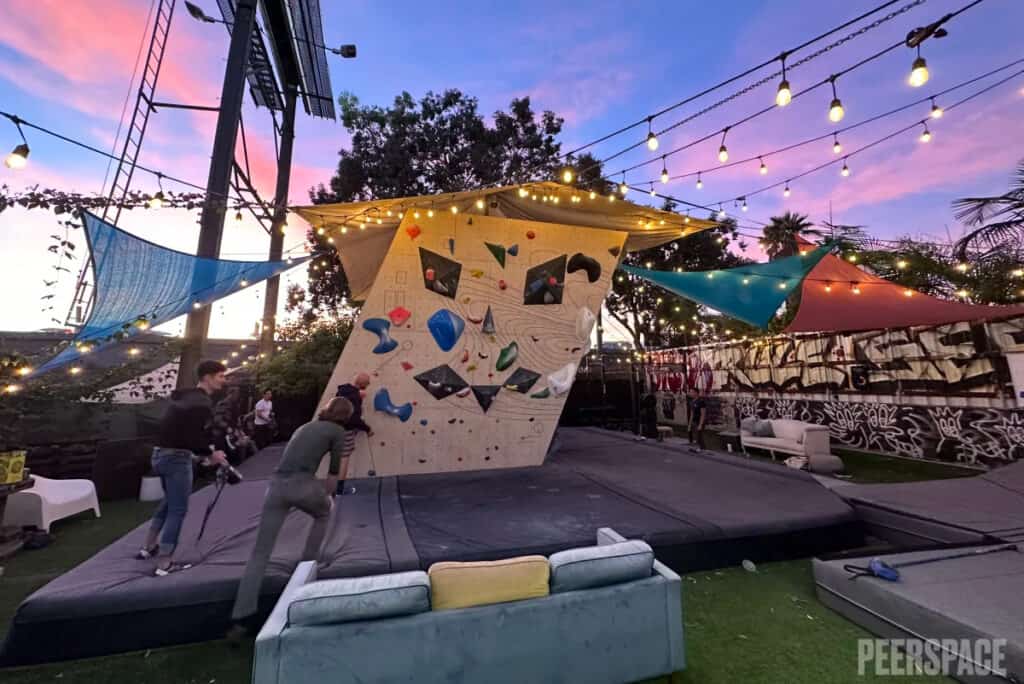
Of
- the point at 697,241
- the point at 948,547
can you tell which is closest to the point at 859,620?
the point at 948,547

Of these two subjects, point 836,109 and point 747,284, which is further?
point 747,284

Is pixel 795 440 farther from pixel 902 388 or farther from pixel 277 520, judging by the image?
pixel 277 520

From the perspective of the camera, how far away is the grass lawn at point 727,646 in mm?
2115

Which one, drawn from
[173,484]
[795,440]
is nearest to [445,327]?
[173,484]

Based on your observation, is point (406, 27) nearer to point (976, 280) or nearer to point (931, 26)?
point (931, 26)

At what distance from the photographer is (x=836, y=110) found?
3.77 meters

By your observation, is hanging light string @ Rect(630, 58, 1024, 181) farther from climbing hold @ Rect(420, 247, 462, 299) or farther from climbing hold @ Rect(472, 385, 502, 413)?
climbing hold @ Rect(472, 385, 502, 413)

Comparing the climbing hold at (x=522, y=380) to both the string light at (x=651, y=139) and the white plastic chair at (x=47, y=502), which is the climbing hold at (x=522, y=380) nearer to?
the string light at (x=651, y=139)

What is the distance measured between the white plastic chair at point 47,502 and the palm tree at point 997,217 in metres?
13.1

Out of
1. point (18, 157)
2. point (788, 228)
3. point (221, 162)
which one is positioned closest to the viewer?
point (18, 157)

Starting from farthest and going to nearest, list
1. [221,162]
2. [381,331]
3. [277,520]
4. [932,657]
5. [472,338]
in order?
[472,338]
[381,331]
[221,162]
[277,520]
[932,657]

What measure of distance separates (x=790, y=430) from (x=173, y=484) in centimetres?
832

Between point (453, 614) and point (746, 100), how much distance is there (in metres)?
5.01

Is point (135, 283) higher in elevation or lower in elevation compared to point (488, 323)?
higher
